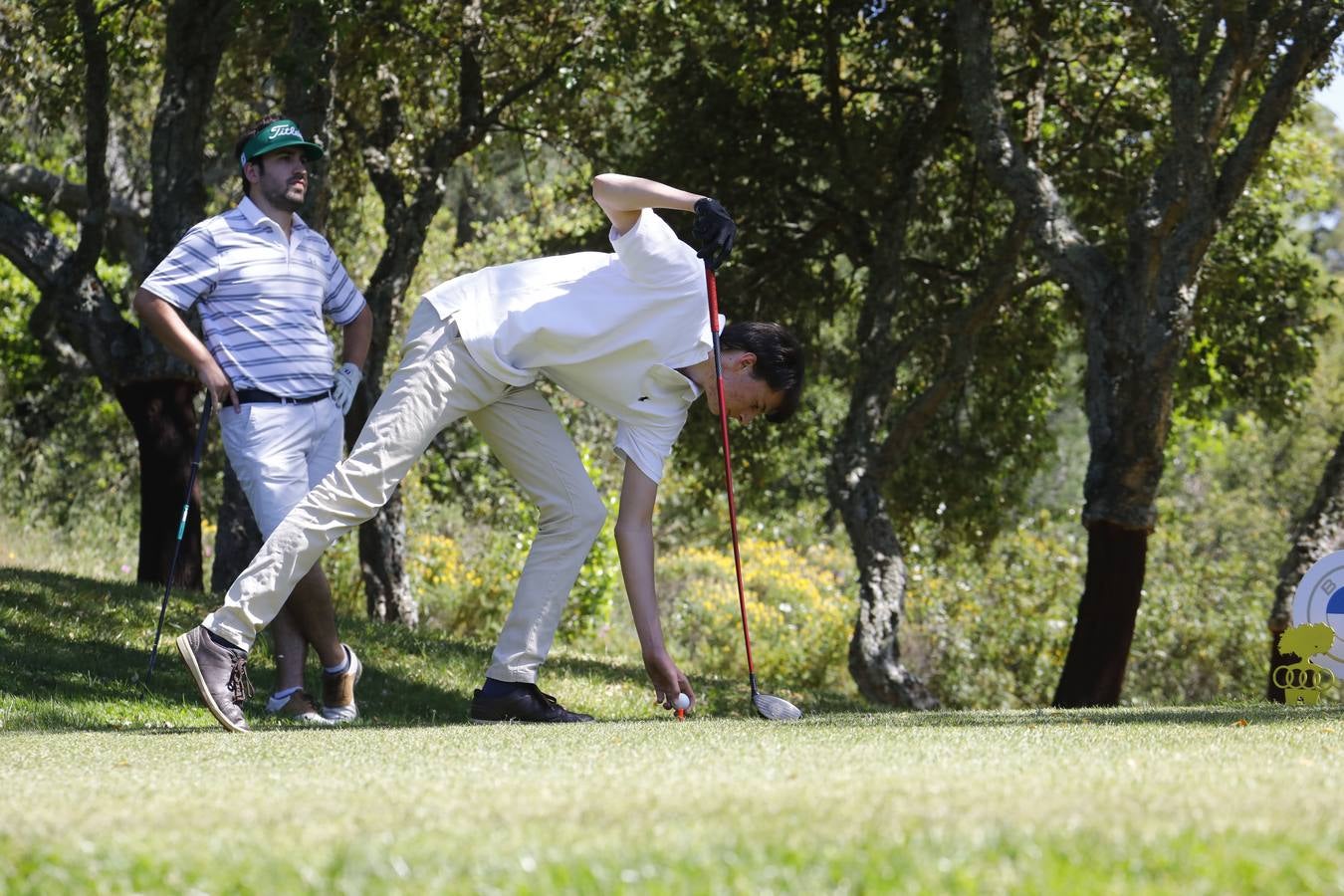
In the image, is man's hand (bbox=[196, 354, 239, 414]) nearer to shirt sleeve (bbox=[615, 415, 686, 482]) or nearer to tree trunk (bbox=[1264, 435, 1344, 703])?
shirt sleeve (bbox=[615, 415, 686, 482])

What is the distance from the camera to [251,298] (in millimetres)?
6113

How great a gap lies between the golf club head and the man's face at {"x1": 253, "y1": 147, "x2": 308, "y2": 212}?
2748 millimetres

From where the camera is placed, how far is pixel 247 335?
239 inches

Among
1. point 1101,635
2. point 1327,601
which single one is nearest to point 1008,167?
point 1101,635

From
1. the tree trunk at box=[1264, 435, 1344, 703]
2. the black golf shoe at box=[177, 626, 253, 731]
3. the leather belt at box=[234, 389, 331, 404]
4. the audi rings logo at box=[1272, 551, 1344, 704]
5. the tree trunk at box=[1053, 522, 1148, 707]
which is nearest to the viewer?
the black golf shoe at box=[177, 626, 253, 731]

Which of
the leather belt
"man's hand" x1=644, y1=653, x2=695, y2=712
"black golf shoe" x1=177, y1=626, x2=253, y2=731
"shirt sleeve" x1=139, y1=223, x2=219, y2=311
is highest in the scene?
"shirt sleeve" x1=139, y1=223, x2=219, y2=311

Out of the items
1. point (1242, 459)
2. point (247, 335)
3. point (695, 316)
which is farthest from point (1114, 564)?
point (1242, 459)

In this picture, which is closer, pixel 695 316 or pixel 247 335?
pixel 695 316

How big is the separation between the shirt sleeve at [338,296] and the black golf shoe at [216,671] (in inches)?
70.0

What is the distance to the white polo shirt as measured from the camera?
5492 mm

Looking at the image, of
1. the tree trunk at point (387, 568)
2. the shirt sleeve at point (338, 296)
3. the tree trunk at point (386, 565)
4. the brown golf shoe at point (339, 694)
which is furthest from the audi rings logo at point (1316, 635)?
the tree trunk at point (387, 568)

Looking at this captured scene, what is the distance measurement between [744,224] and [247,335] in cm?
806

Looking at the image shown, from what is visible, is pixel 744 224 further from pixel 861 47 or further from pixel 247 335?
pixel 247 335

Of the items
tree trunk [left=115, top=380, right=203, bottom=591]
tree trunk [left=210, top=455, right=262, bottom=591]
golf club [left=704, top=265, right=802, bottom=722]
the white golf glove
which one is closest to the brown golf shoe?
the white golf glove
